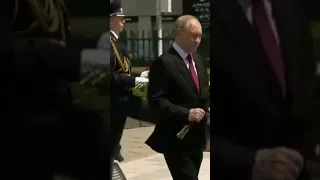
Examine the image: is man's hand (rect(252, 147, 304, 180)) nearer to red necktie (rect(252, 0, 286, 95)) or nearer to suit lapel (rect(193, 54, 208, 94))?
red necktie (rect(252, 0, 286, 95))

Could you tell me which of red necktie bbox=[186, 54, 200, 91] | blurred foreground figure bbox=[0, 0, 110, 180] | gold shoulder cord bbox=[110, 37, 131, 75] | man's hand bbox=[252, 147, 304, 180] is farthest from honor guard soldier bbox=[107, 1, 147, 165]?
man's hand bbox=[252, 147, 304, 180]

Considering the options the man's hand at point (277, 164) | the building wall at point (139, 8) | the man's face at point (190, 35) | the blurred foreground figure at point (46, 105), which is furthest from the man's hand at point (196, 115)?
the building wall at point (139, 8)

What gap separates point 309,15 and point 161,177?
587 centimetres

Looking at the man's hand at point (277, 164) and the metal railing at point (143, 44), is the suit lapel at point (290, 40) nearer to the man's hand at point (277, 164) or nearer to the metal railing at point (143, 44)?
the man's hand at point (277, 164)

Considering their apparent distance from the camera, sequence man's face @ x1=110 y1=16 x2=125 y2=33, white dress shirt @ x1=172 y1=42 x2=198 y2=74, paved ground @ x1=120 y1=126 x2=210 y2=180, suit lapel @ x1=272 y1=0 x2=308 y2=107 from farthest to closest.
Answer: paved ground @ x1=120 y1=126 x2=210 y2=180 → man's face @ x1=110 y1=16 x2=125 y2=33 → white dress shirt @ x1=172 y1=42 x2=198 y2=74 → suit lapel @ x1=272 y1=0 x2=308 y2=107

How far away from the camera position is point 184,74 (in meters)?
5.77

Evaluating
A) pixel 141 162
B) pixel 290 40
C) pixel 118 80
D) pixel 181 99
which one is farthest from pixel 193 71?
pixel 141 162

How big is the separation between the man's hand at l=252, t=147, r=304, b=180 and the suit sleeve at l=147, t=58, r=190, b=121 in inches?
91.4

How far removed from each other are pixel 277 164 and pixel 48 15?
133cm

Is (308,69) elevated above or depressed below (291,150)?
above

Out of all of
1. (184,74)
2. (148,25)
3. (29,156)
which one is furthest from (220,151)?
(148,25)

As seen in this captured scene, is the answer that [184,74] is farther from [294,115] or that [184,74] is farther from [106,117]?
[294,115]

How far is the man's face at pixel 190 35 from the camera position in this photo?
19.3 ft

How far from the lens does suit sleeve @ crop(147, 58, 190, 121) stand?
570cm
